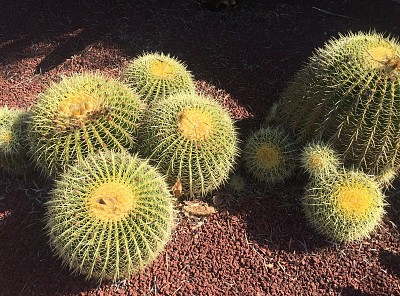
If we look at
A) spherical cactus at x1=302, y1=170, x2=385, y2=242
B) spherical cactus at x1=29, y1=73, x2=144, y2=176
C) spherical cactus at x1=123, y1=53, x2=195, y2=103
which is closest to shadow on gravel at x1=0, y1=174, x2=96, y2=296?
spherical cactus at x1=29, y1=73, x2=144, y2=176

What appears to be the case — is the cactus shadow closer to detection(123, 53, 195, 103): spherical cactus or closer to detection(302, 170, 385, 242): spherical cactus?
detection(302, 170, 385, 242): spherical cactus

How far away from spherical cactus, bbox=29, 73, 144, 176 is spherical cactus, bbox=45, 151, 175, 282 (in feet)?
0.78

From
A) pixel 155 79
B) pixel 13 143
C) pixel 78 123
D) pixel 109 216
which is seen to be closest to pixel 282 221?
pixel 109 216

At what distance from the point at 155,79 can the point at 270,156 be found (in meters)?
1.29

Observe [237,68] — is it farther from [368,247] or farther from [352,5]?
[368,247]

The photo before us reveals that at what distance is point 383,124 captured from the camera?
338 centimetres

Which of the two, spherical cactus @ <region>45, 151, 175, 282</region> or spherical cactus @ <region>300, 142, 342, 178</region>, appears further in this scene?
spherical cactus @ <region>300, 142, 342, 178</region>

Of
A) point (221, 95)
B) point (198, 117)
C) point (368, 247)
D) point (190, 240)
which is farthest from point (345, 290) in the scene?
point (221, 95)

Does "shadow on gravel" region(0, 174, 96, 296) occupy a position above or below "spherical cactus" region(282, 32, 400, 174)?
below

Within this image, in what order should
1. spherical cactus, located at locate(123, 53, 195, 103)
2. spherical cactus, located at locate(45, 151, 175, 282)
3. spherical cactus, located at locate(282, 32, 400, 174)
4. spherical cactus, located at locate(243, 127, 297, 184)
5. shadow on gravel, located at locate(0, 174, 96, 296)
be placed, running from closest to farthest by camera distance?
spherical cactus, located at locate(45, 151, 175, 282) → spherical cactus, located at locate(282, 32, 400, 174) → shadow on gravel, located at locate(0, 174, 96, 296) → spherical cactus, located at locate(243, 127, 297, 184) → spherical cactus, located at locate(123, 53, 195, 103)

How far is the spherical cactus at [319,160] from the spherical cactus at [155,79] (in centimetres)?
130

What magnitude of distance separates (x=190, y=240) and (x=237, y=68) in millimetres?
2411

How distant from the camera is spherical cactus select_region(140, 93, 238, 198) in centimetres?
345

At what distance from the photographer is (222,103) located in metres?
4.84
